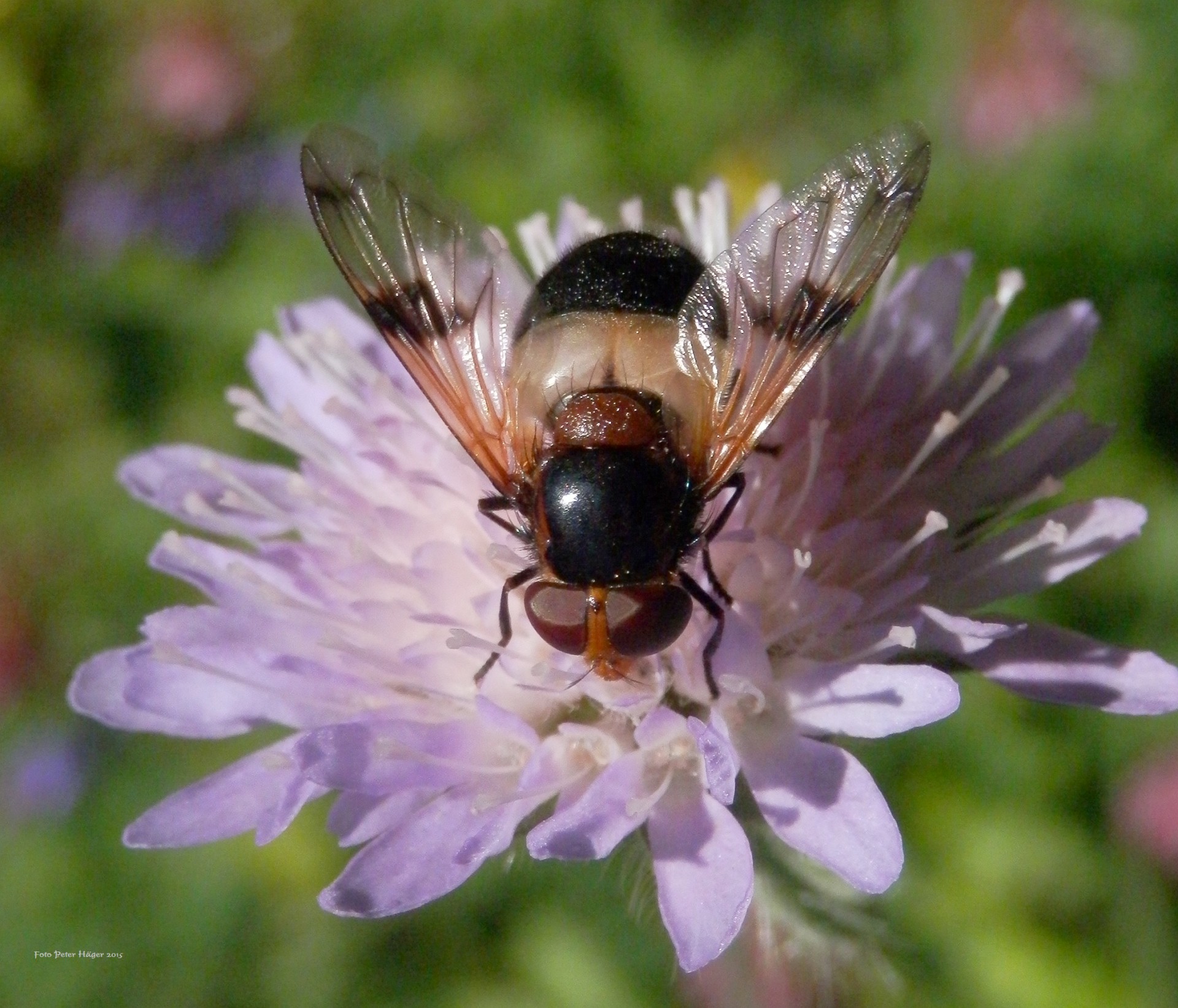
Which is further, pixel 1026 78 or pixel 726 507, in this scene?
pixel 1026 78

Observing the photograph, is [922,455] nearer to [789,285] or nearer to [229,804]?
[789,285]

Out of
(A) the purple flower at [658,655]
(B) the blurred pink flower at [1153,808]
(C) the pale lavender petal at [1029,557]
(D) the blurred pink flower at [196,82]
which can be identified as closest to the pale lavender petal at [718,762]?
(A) the purple flower at [658,655]

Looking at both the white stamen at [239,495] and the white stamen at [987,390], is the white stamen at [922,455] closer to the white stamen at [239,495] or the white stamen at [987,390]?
the white stamen at [987,390]

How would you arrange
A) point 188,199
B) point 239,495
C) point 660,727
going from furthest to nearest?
point 188,199 → point 239,495 → point 660,727

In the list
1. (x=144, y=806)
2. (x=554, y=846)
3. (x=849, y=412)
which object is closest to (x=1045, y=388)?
(x=849, y=412)

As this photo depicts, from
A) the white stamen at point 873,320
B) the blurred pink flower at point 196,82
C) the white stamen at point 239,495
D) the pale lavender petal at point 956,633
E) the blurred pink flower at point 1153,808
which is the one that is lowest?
the blurred pink flower at point 1153,808

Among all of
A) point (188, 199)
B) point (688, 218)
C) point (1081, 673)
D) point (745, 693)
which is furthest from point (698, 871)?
point (188, 199)

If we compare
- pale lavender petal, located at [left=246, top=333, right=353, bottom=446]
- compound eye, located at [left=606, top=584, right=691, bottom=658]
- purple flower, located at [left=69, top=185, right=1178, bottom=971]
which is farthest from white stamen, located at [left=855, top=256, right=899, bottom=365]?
pale lavender petal, located at [left=246, top=333, right=353, bottom=446]
